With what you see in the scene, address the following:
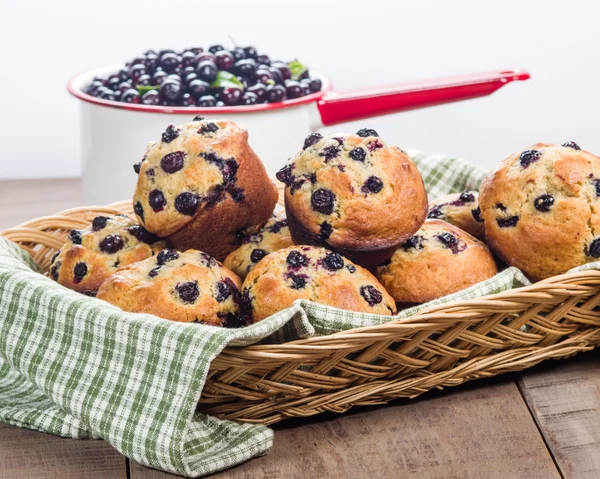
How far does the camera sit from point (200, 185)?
4.42ft

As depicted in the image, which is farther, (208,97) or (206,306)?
(208,97)

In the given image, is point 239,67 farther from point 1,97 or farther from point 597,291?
point 1,97

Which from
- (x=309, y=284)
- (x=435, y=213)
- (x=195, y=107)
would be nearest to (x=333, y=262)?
(x=309, y=284)

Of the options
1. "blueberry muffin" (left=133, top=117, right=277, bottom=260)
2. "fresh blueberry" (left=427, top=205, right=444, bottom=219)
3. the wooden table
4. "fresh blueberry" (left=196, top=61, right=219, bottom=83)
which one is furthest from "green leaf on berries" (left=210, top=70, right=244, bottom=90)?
the wooden table

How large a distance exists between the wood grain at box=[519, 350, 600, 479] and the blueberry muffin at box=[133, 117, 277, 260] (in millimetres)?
520

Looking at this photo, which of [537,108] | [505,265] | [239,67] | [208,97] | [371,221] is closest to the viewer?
[371,221]

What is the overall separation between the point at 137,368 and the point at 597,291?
693mm

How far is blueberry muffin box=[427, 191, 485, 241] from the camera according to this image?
1518mm

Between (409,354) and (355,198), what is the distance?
24cm

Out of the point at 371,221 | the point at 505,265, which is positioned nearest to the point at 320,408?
the point at 371,221

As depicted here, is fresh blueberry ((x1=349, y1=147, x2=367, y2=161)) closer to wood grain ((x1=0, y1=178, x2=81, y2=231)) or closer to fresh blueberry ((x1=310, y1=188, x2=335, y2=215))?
fresh blueberry ((x1=310, y1=188, x2=335, y2=215))

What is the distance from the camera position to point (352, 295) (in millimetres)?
1230

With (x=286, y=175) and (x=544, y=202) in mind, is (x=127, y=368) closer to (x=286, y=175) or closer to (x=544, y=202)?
(x=286, y=175)

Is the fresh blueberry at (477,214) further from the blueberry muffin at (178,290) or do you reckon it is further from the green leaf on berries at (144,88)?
the green leaf on berries at (144,88)
